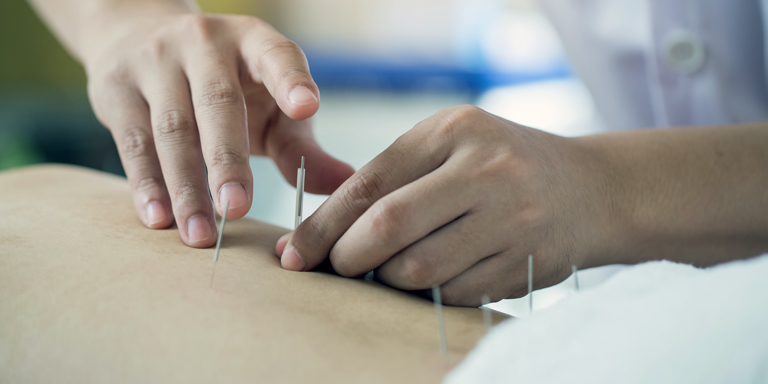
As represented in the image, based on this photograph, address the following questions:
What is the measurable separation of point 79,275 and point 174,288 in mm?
112

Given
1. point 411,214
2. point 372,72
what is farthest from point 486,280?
point 372,72

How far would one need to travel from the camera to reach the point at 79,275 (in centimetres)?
59

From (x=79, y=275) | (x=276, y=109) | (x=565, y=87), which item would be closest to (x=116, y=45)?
(x=276, y=109)

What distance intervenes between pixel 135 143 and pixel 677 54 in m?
1.14

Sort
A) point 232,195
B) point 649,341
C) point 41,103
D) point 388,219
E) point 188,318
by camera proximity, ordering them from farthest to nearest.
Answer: point 41,103 < point 232,195 < point 388,219 < point 188,318 < point 649,341

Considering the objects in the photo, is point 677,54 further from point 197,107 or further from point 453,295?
point 197,107

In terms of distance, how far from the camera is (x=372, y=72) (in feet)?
15.4

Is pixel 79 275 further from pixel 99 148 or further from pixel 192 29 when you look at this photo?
pixel 99 148

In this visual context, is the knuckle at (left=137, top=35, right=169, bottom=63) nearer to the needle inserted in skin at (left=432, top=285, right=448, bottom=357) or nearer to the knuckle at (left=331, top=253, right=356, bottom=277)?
the knuckle at (left=331, top=253, right=356, bottom=277)

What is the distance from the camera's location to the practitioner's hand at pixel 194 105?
0.74 meters

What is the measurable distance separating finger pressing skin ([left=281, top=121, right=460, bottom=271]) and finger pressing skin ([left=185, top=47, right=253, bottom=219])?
114mm

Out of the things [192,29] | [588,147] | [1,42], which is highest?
[192,29]

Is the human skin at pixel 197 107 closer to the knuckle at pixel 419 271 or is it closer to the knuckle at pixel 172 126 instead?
the knuckle at pixel 172 126

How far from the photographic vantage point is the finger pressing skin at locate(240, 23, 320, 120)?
72cm
